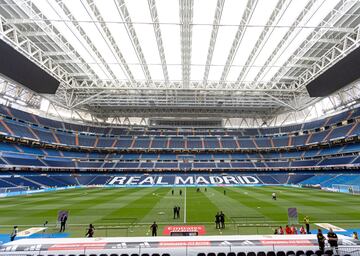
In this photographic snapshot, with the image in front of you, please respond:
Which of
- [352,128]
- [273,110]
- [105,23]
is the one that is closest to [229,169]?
[273,110]

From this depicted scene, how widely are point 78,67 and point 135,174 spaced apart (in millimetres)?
36743

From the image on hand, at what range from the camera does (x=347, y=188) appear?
42.4m

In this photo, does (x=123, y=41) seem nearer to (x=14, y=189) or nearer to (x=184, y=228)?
(x=184, y=228)

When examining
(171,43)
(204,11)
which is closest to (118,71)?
(171,43)

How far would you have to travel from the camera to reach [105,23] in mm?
27875

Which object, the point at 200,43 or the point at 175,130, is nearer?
the point at 200,43

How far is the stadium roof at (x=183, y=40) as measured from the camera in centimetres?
2508

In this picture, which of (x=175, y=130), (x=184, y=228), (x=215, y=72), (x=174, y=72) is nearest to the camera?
(x=184, y=228)

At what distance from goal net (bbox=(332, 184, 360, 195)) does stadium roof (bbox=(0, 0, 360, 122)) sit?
1948 cm

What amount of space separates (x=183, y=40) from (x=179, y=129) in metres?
59.2

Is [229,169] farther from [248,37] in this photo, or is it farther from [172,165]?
[248,37]

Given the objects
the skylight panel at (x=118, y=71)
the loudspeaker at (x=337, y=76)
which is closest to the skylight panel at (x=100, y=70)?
the skylight panel at (x=118, y=71)

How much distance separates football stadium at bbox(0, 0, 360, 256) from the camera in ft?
58.0

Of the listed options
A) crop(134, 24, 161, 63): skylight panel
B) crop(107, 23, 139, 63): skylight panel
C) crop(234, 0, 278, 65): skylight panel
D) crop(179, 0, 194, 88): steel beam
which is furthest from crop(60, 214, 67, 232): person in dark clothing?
crop(234, 0, 278, 65): skylight panel
